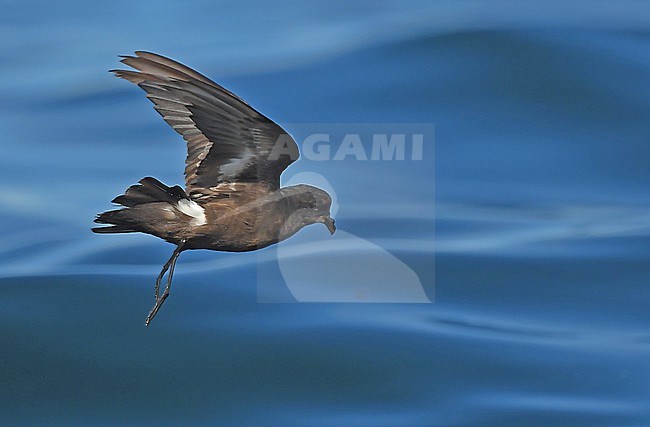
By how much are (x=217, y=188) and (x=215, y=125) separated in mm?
501

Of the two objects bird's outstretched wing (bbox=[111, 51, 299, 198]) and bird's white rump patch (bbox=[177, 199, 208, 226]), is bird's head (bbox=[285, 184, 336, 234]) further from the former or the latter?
bird's white rump patch (bbox=[177, 199, 208, 226])

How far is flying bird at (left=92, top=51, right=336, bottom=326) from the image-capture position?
6.87 meters

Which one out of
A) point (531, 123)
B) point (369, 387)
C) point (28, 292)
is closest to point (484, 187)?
point (531, 123)

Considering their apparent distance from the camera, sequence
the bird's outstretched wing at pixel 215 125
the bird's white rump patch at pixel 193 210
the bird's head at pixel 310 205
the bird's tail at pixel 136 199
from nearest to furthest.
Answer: the bird's outstretched wing at pixel 215 125 → the bird's tail at pixel 136 199 → the bird's white rump patch at pixel 193 210 → the bird's head at pixel 310 205

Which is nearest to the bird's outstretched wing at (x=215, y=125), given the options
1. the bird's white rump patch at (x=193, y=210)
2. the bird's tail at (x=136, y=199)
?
the bird's white rump patch at (x=193, y=210)

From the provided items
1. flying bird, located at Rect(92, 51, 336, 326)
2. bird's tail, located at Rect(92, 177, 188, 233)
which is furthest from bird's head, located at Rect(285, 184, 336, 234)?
bird's tail, located at Rect(92, 177, 188, 233)

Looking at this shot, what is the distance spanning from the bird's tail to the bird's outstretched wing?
0.31 m

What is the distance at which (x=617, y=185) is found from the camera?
1619cm

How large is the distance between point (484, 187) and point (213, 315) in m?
4.38

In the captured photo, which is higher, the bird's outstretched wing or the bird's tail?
the bird's outstretched wing

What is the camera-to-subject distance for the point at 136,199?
276 inches

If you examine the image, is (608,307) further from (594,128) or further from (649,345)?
(594,128)

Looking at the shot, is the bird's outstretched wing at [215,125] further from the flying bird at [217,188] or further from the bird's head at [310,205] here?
the bird's head at [310,205]

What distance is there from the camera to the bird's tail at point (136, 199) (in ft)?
22.8
